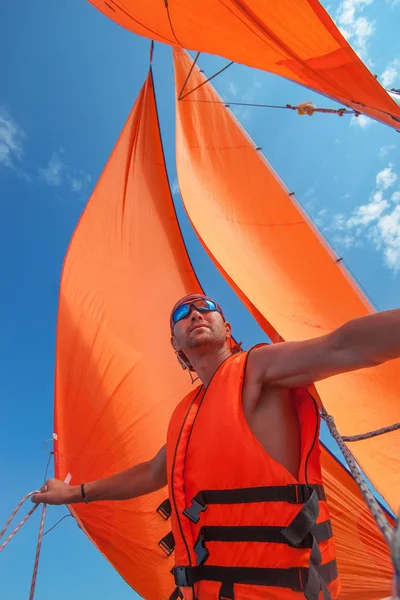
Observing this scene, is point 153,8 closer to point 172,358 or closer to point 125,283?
point 125,283

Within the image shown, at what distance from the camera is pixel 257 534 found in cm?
149

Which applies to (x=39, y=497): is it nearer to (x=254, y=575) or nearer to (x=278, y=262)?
(x=254, y=575)

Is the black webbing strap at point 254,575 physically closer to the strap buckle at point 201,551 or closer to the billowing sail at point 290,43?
the strap buckle at point 201,551

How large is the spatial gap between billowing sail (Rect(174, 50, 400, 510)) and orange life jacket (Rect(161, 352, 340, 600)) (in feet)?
3.59

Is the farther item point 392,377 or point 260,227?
point 260,227

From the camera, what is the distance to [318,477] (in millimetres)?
1621

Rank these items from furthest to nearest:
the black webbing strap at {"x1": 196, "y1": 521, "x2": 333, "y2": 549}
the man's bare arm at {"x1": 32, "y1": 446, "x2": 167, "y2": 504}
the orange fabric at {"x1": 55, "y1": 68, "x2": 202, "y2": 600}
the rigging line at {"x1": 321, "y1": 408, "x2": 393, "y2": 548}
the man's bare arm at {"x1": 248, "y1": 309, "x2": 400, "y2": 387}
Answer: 1. the orange fabric at {"x1": 55, "y1": 68, "x2": 202, "y2": 600}
2. the man's bare arm at {"x1": 32, "y1": 446, "x2": 167, "y2": 504}
3. the black webbing strap at {"x1": 196, "y1": 521, "x2": 333, "y2": 549}
4. the man's bare arm at {"x1": 248, "y1": 309, "x2": 400, "y2": 387}
5. the rigging line at {"x1": 321, "y1": 408, "x2": 393, "y2": 548}

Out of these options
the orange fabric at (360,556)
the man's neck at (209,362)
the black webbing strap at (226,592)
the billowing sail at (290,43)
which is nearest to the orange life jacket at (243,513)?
the black webbing strap at (226,592)

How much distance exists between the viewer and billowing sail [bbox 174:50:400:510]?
2707 millimetres

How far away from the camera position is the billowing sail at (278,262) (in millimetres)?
2707

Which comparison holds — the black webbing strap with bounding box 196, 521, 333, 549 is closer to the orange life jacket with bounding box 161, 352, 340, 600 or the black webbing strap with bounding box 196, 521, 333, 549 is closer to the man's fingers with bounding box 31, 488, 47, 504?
the orange life jacket with bounding box 161, 352, 340, 600

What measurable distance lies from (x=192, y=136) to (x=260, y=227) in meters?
2.60

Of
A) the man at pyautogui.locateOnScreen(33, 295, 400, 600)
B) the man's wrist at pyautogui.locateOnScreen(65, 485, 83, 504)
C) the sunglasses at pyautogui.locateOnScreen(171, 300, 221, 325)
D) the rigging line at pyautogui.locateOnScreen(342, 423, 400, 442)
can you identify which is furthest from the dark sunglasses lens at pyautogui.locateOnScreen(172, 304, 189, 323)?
the man's wrist at pyautogui.locateOnScreen(65, 485, 83, 504)

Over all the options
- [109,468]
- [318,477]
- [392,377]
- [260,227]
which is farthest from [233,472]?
[260,227]
